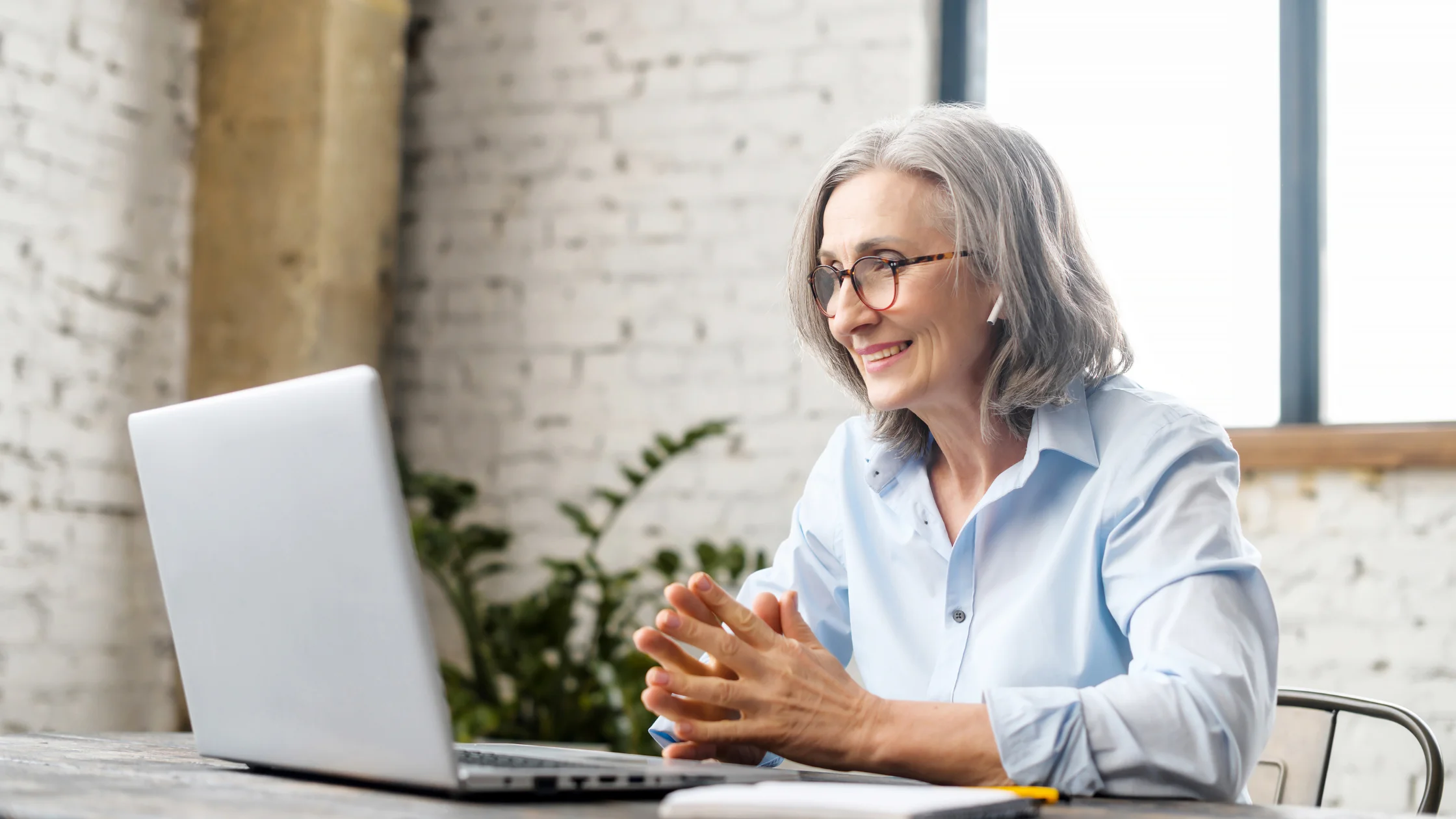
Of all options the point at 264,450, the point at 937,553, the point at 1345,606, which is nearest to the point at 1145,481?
the point at 937,553

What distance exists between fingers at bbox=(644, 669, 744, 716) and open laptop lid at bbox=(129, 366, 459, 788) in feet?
0.93

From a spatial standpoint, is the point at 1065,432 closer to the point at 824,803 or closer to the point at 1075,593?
the point at 1075,593

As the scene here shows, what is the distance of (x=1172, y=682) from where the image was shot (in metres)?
1.16

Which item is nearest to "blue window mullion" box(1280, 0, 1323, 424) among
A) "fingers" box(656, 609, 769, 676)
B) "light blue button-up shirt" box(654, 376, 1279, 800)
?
"light blue button-up shirt" box(654, 376, 1279, 800)

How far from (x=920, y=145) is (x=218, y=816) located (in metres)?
1.02

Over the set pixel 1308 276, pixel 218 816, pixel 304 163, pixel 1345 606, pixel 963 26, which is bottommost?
pixel 1345 606

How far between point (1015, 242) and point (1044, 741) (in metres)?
0.59

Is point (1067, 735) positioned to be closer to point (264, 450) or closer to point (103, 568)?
point (264, 450)

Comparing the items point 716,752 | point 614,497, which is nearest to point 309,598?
point 716,752

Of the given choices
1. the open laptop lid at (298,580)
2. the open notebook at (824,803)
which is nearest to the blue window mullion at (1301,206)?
the open notebook at (824,803)

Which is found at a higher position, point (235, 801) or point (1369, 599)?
point (235, 801)

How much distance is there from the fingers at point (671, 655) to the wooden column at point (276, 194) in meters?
2.19

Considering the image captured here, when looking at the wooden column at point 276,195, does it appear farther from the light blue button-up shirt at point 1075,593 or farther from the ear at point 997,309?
the ear at point 997,309

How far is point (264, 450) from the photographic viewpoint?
979 millimetres
